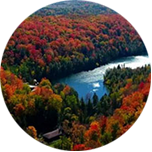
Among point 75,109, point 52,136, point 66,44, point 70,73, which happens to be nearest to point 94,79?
point 70,73

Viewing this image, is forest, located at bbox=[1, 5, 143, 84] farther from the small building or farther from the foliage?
the small building

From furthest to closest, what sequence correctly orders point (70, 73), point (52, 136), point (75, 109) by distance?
point (70, 73) → point (75, 109) → point (52, 136)

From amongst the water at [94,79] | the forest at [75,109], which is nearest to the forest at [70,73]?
the forest at [75,109]

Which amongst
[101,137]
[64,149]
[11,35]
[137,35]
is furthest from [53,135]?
[137,35]

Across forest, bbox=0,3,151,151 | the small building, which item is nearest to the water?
forest, bbox=0,3,151,151

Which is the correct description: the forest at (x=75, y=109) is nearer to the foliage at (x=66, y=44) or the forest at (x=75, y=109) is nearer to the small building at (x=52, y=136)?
the small building at (x=52, y=136)

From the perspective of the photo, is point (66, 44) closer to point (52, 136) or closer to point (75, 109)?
point (75, 109)

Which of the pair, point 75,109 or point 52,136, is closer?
point 52,136

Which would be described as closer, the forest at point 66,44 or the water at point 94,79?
the water at point 94,79

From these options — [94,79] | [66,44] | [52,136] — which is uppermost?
[66,44]
